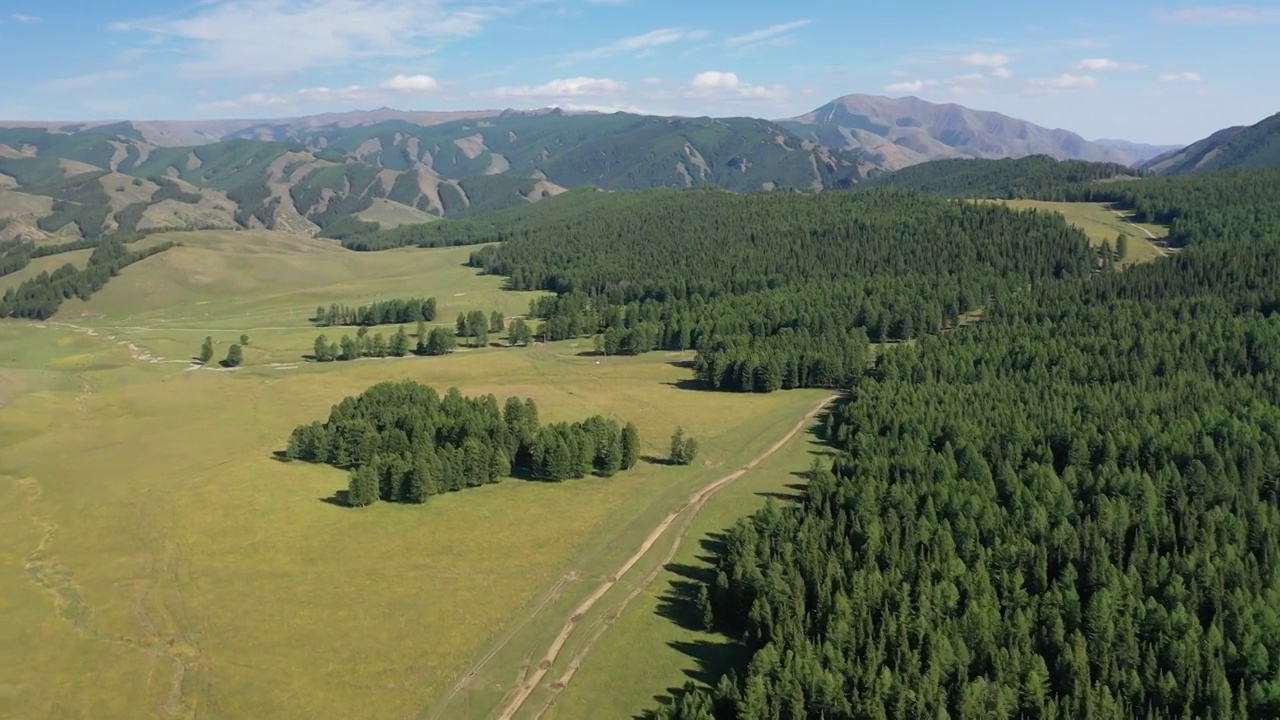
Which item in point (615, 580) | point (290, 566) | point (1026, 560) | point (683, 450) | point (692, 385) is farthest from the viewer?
point (692, 385)

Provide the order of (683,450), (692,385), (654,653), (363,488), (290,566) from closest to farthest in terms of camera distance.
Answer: (654,653) < (290,566) < (363,488) < (683,450) < (692,385)

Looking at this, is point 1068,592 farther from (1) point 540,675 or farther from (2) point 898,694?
(1) point 540,675

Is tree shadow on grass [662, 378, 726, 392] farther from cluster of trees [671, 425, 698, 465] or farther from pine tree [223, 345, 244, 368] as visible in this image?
pine tree [223, 345, 244, 368]

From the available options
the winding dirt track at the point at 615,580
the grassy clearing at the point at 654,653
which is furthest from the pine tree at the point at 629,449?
the grassy clearing at the point at 654,653

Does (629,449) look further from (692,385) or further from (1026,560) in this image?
(1026,560)

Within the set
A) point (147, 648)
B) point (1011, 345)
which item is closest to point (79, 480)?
point (147, 648)

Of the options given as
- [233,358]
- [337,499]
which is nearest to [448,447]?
[337,499]
